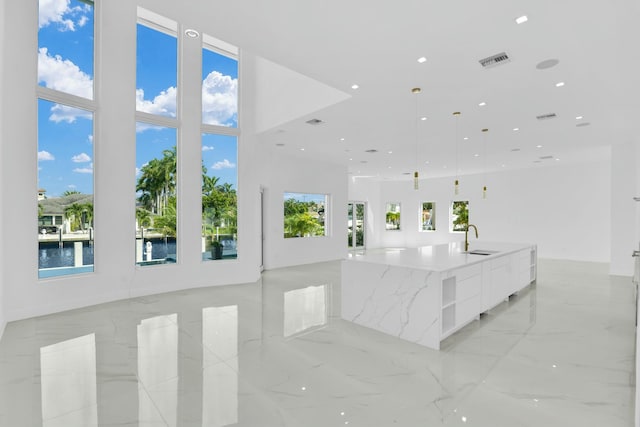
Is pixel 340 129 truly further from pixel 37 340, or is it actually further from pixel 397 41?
pixel 37 340

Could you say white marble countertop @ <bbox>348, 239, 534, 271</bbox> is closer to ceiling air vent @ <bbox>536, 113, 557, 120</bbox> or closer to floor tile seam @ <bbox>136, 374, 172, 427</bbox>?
ceiling air vent @ <bbox>536, 113, 557, 120</bbox>

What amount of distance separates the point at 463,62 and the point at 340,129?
3.01 meters

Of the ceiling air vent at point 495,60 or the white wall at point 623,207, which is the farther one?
the white wall at point 623,207

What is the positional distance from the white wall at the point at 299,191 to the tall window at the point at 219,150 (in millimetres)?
1417

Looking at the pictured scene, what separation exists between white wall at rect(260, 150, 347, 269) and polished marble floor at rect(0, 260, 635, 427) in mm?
3890

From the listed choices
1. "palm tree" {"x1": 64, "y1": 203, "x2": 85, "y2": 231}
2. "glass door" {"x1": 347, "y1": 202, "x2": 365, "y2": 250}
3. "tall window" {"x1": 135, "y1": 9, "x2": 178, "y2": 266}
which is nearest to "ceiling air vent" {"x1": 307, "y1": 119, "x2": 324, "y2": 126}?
"tall window" {"x1": 135, "y1": 9, "x2": 178, "y2": 266}

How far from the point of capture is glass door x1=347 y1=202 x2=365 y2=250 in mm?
13875

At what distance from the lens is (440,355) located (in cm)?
330

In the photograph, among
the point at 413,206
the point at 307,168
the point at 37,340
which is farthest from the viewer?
the point at 413,206

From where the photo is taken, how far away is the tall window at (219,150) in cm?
650

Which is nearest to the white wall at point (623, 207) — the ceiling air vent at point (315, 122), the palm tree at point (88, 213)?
the ceiling air vent at point (315, 122)

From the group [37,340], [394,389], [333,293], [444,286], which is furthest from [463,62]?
[37,340]

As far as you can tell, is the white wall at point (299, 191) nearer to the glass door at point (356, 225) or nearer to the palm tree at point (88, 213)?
the glass door at point (356, 225)

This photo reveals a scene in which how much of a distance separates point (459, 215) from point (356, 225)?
432cm
